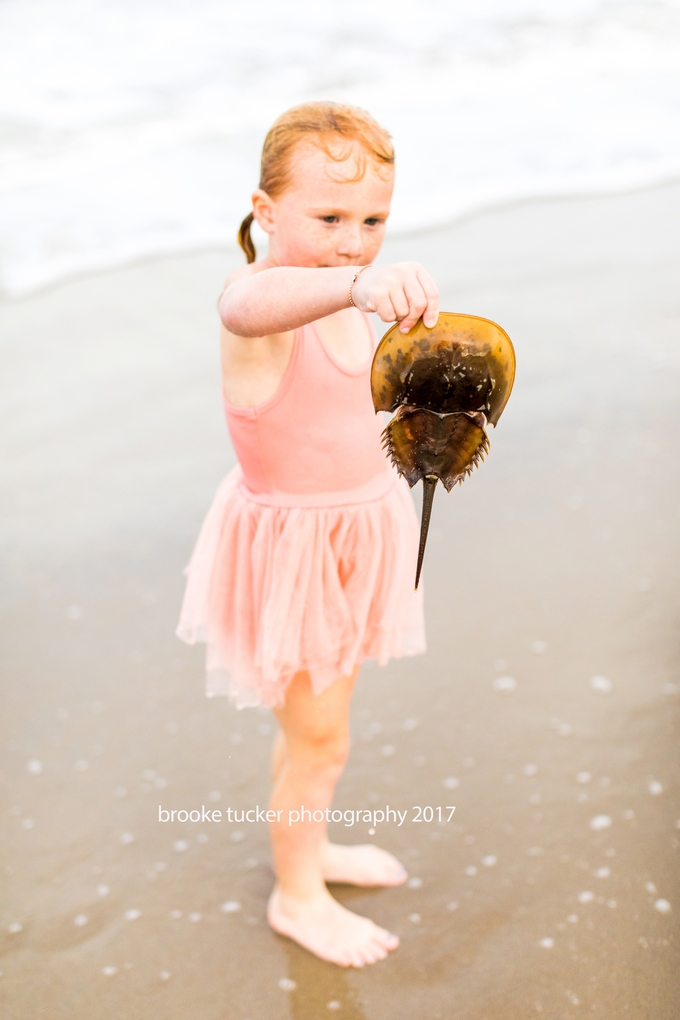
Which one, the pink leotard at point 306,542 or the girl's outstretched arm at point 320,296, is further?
the pink leotard at point 306,542

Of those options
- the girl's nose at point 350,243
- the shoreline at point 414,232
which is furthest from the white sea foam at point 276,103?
the girl's nose at point 350,243

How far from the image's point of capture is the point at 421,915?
2.24 metres

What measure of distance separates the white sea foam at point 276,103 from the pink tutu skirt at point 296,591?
4.03m

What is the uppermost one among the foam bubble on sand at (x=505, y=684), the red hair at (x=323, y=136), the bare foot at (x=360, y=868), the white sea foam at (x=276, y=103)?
the white sea foam at (x=276, y=103)

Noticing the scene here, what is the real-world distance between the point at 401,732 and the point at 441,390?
1.69 m

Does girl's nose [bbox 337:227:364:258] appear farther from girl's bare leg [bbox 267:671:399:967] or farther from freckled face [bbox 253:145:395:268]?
girl's bare leg [bbox 267:671:399:967]

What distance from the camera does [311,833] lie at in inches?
84.4

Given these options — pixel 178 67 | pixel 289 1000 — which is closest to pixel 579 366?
pixel 289 1000

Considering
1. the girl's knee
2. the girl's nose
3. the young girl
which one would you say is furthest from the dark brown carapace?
the girl's knee

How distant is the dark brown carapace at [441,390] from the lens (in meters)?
1.19

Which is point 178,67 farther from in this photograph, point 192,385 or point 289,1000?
point 289,1000

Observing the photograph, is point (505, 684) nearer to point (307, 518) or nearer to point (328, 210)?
point (307, 518)

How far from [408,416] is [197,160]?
6158mm

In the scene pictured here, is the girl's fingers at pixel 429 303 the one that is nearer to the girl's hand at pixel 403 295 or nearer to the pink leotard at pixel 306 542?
the girl's hand at pixel 403 295
